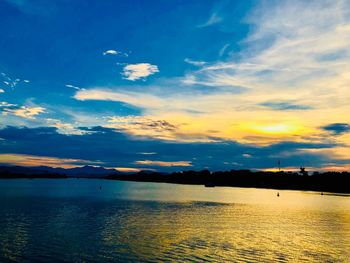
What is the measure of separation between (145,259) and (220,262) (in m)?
8.53

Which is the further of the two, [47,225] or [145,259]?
[47,225]

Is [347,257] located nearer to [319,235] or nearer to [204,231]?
[319,235]

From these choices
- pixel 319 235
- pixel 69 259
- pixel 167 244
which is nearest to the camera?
pixel 69 259

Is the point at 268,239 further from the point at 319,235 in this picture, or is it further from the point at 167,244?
the point at 167,244

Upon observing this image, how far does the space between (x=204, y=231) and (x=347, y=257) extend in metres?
24.8

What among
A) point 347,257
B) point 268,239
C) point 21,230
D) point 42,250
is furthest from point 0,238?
point 347,257

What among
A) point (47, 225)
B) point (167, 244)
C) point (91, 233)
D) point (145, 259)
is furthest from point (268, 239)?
point (47, 225)

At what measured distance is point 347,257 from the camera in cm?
4531

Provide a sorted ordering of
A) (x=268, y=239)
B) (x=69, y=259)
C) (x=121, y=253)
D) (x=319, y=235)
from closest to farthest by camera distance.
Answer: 1. (x=69, y=259)
2. (x=121, y=253)
3. (x=268, y=239)
4. (x=319, y=235)

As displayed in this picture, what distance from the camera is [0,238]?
51.0 meters

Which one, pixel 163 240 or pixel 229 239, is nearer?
pixel 163 240

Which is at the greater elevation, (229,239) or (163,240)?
(229,239)

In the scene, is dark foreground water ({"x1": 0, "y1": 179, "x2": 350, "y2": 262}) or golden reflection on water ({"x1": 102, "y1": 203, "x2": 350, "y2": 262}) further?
golden reflection on water ({"x1": 102, "y1": 203, "x2": 350, "y2": 262})

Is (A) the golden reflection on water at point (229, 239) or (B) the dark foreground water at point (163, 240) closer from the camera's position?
(B) the dark foreground water at point (163, 240)
